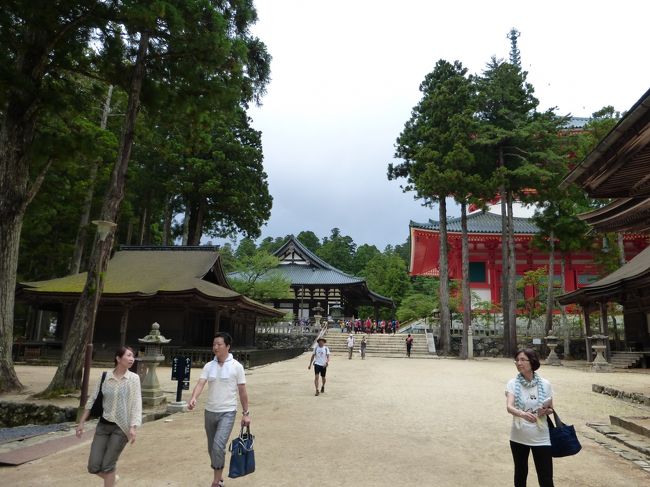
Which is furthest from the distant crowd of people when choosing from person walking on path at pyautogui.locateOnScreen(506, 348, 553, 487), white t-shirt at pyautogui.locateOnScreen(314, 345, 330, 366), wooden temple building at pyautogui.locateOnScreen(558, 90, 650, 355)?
person walking on path at pyautogui.locateOnScreen(506, 348, 553, 487)

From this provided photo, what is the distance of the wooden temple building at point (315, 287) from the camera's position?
3509 cm

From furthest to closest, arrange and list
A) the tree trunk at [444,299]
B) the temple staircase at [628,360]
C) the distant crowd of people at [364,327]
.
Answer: the distant crowd of people at [364,327] < the tree trunk at [444,299] < the temple staircase at [628,360]

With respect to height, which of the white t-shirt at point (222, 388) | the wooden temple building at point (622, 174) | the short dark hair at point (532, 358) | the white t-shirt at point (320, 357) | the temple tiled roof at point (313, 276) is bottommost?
the white t-shirt at point (320, 357)

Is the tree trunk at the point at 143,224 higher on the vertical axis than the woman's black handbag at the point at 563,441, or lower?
higher

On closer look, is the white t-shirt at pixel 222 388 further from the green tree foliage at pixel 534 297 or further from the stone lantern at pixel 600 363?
the green tree foliage at pixel 534 297

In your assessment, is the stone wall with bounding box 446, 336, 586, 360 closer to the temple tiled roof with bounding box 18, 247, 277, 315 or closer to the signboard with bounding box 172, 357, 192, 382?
the temple tiled roof with bounding box 18, 247, 277, 315

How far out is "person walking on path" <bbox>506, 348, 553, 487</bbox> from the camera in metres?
3.34

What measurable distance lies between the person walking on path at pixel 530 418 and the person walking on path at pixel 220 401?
7.18 feet

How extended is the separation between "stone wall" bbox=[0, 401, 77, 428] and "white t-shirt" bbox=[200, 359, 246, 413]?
5814mm

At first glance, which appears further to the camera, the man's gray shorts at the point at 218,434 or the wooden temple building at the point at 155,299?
the wooden temple building at the point at 155,299

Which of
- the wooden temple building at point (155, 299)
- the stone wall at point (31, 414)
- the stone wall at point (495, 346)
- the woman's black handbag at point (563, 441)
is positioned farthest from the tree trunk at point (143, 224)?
the woman's black handbag at point (563, 441)

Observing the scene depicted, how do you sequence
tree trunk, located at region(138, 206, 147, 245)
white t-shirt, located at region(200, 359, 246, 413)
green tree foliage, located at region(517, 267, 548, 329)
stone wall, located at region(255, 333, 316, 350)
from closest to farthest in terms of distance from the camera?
white t-shirt, located at region(200, 359, 246, 413) → green tree foliage, located at region(517, 267, 548, 329) → stone wall, located at region(255, 333, 316, 350) → tree trunk, located at region(138, 206, 147, 245)

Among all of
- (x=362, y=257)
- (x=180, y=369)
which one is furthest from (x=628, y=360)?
(x=362, y=257)


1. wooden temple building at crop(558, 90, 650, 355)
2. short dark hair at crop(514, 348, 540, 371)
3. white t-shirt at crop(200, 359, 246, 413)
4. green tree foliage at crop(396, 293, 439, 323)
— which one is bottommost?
white t-shirt at crop(200, 359, 246, 413)
